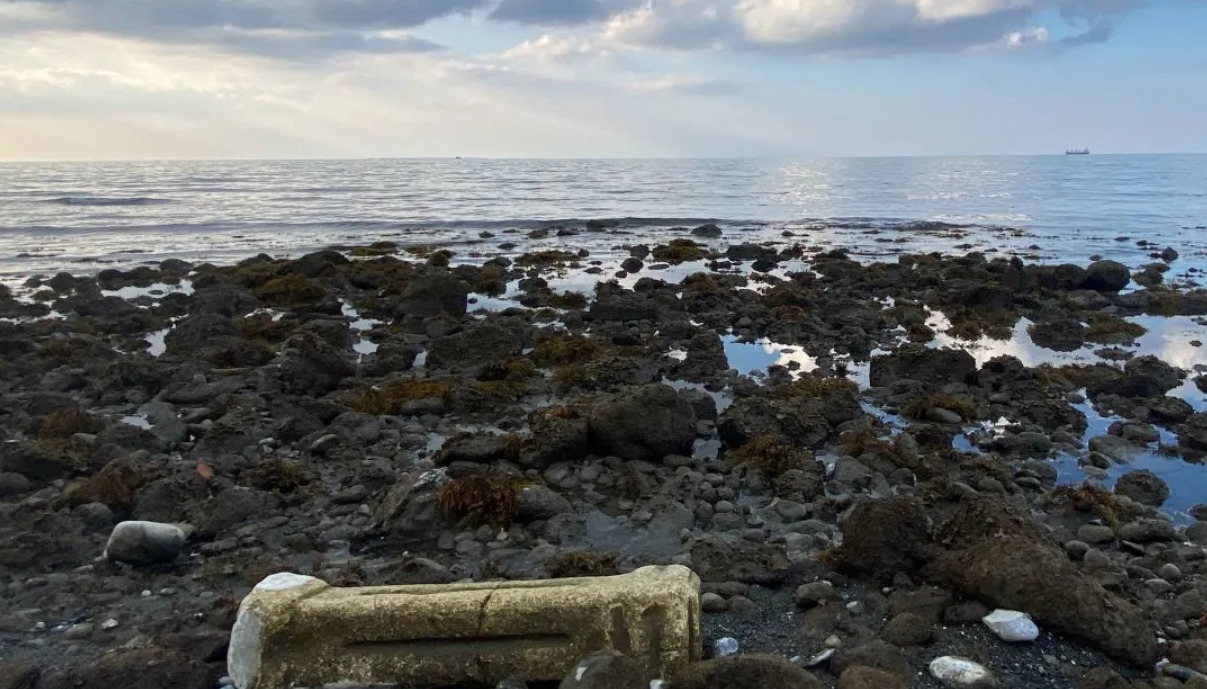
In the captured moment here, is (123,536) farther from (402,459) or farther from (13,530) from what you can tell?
(402,459)

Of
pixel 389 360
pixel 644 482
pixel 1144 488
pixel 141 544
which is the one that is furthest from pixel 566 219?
pixel 141 544

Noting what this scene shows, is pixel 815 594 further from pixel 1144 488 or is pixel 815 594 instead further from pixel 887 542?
pixel 1144 488

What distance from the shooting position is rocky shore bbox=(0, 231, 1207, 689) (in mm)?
5832

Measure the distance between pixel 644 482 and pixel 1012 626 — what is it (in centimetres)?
419

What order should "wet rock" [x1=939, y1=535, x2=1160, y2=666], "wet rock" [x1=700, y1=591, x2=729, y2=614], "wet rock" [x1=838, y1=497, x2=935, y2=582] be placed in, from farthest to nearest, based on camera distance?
"wet rock" [x1=838, y1=497, x2=935, y2=582] < "wet rock" [x1=700, y1=591, x2=729, y2=614] < "wet rock" [x1=939, y1=535, x2=1160, y2=666]

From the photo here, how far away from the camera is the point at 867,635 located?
591 centimetres

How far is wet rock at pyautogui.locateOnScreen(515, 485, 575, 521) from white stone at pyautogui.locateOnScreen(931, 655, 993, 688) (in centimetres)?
391

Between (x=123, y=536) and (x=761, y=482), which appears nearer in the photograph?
(x=123, y=536)

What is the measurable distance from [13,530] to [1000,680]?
26.2 ft

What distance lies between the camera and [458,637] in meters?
5.27

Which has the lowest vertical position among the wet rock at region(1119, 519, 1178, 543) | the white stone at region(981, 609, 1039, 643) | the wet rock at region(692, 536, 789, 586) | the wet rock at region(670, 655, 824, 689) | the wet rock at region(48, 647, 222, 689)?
the wet rock at region(1119, 519, 1178, 543)

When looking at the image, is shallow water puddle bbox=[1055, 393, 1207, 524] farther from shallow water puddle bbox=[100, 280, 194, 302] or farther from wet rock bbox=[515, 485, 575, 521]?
shallow water puddle bbox=[100, 280, 194, 302]

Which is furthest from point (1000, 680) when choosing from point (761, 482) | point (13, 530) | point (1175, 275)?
point (1175, 275)

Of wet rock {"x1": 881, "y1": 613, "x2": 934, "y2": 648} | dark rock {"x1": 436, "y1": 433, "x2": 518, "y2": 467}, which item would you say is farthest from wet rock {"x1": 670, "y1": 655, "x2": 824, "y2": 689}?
dark rock {"x1": 436, "y1": 433, "x2": 518, "y2": 467}
